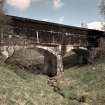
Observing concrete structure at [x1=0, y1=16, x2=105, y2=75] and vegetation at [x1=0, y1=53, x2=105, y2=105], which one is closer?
vegetation at [x1=0, y1=53, x2=105, y2=105]

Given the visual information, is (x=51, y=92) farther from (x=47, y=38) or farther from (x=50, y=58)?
(x=50, y=58)

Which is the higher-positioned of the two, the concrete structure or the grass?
the concrete structure

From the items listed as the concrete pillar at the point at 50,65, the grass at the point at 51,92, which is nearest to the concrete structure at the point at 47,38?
the concrete pillar at the point at 50,65

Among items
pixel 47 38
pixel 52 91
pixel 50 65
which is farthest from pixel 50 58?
pixel 52 91

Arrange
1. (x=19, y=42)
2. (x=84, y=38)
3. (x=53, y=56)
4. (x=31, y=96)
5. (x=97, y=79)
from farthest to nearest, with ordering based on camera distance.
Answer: (x=84, y=38)
(x=53, y=56)
(x=19, y=42)
(x=97, y=79)
(x=31, y=96)

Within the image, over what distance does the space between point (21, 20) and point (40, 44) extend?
2902mm

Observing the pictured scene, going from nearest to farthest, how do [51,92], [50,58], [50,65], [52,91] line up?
1. [51,92]
2. [52,91]
3. [50,58]
4. [50,65]

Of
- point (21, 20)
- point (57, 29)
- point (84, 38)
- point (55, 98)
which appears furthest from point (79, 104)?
point (84, 38)

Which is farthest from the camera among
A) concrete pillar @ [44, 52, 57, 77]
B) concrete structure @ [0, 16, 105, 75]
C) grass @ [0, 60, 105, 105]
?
concrete pillar @ [44, 52, 57, 77]

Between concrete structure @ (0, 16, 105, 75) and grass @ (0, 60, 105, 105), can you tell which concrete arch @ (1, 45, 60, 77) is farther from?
grass @ (0, 60, 105, 105)

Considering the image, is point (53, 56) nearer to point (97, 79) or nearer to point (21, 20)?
point (21, 20)

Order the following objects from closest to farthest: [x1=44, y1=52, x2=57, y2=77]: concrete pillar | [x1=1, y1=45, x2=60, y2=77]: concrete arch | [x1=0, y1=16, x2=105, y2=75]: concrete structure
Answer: [x1=0, y1=16, x2=105, y2=75]: concrete structure → [x1=1, y1=45, x2=60, y2=77]: concrete arch → [x1=44, y1=52, x2=57, y2=77]: concrete pillar

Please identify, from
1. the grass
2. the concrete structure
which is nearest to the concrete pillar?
the concrete structure

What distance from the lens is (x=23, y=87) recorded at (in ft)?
41.7
